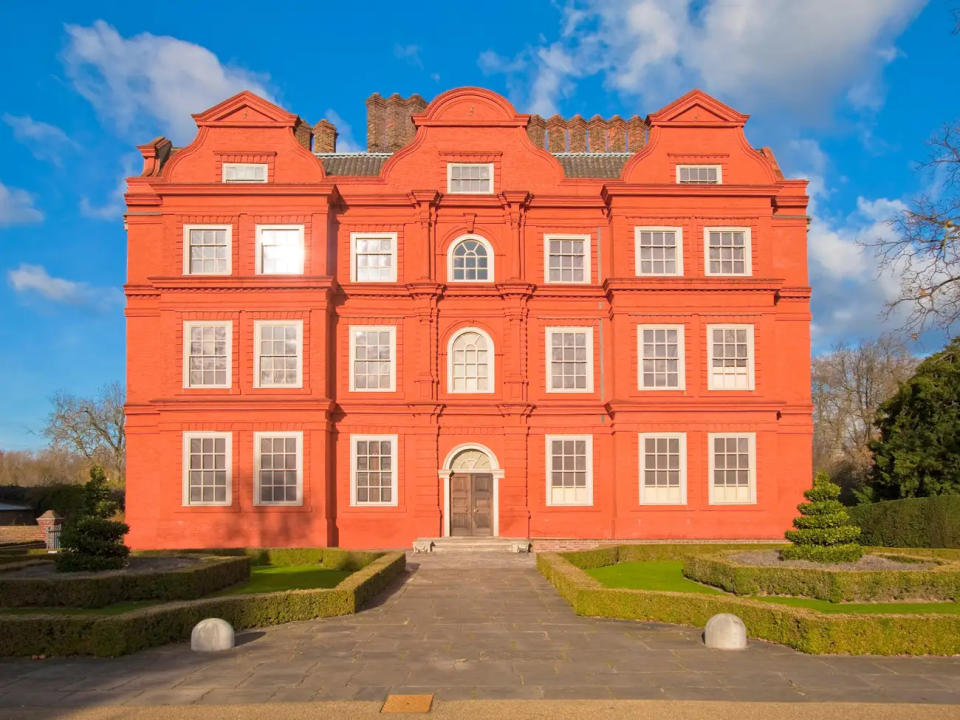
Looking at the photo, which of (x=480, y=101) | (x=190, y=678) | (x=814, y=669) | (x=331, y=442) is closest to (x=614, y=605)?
(x=814, y=669)

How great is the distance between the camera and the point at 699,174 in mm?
29578

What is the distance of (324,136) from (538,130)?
9155 millimetres

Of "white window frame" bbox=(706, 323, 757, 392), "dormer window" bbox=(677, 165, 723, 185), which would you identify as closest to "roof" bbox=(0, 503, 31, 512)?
"white window frame" bbox=(706, 323, 757, 392)

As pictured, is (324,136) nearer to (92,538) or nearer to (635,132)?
(635,132)

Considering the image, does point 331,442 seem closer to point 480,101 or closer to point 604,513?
point 604,513

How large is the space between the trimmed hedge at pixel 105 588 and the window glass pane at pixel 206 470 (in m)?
10.0

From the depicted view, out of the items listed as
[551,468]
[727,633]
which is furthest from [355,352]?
[727,633]

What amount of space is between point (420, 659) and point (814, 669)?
214 inches

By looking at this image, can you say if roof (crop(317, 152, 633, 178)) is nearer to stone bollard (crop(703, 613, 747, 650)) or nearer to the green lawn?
the green lawn

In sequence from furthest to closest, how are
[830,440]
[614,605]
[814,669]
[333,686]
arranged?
1. [830,440]
2. [614,605]
3. [814,669]
4. [333,686]

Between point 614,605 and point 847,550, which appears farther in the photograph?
point 847,550

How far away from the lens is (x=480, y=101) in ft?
98.4

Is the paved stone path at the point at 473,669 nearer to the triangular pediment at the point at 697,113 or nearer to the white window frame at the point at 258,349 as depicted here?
the white window frame at the point at 258,349

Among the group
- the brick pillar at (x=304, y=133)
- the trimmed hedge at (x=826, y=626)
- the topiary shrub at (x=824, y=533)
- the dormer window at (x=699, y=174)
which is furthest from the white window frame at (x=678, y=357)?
the brick pillar at (x=304, y=133)
